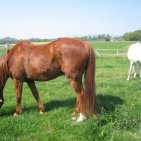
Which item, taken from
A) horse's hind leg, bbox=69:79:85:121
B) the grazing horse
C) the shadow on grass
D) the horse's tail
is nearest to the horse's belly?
the grazing horse

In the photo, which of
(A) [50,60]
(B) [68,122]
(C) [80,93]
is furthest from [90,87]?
(A) [50,60]

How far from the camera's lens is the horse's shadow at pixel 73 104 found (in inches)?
292

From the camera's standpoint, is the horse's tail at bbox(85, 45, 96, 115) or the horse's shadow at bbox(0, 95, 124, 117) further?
the horse's shadow at bbox(0, 95, 124, 117)

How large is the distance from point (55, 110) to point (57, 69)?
1.23 m

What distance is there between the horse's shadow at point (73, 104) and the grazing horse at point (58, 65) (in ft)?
1.17

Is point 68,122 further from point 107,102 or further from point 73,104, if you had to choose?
point 107,102

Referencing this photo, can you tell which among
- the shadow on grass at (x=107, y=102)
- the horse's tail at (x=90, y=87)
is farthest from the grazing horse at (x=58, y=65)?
the shadow on grass at (x=107, y=102)

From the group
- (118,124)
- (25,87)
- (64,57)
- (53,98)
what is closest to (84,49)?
(64,57)

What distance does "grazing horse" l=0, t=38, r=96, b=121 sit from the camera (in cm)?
649

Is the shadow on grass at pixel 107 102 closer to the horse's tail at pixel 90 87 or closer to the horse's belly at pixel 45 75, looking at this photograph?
the horse's tail at pixel 90 87

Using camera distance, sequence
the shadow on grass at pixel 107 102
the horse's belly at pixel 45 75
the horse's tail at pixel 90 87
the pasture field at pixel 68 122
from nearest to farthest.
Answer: the pasture field at pixel 68 122 → the horse's tail at pixel 90 87 → the horse's belly at pixel 45 75 → the shadow on grass at pixel 107 102

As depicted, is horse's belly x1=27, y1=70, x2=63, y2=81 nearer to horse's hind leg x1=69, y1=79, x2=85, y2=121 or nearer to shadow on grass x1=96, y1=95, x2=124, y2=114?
horse's hind leg x1=69, y1=79, x2=85, y2=121

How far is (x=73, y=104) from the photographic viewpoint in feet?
26.6

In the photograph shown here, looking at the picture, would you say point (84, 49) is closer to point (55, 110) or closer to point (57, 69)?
point (57, 69)
